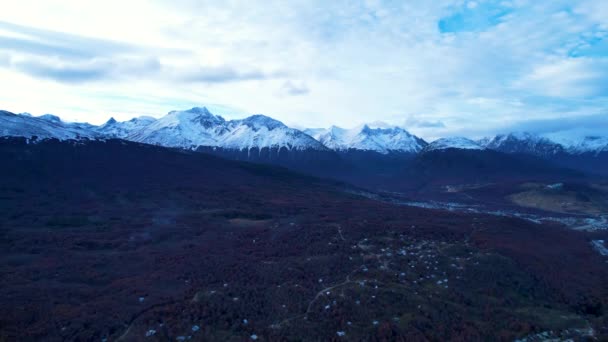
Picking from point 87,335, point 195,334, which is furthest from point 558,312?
point 87,335

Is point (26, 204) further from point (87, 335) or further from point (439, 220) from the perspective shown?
point (439, 220)

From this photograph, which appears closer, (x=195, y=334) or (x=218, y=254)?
(x=195, y=334)

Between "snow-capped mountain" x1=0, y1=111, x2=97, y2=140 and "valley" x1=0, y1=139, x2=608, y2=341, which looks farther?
"snow-capped mountain" x1=0, y1=111, x2=97, y2=140

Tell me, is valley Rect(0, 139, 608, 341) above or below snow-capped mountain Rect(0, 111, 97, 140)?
below

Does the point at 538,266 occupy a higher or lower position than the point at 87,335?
higher

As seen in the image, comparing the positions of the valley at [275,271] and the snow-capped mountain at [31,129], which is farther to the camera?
the snow-capped mountain at [31,129]

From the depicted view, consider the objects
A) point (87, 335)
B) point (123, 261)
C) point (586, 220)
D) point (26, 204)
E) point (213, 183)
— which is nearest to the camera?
point (87, 335)

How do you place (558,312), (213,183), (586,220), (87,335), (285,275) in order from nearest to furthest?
(87,335) < (558,312) < (285,275) < (586,220) < (213,183)

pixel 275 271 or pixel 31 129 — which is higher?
pixel 31 129

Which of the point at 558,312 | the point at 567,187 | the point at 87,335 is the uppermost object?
the point at 567,187

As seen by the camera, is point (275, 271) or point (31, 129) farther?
point (31, 129)

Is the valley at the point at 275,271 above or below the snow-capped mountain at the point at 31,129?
below
